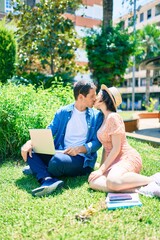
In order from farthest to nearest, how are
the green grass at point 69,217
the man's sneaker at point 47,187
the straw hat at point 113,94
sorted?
1. the straw hat at point 113,94
2. the man's sneaker at point 47,187
3. the green grass at point 69,217

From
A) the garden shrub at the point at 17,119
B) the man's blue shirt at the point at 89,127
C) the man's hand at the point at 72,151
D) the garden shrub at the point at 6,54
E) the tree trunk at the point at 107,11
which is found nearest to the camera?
the man's hand at the point at 72,151

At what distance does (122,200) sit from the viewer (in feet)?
10.4

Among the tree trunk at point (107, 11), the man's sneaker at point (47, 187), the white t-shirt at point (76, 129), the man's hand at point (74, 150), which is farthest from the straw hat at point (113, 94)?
the tree trunk at point (107, 11)

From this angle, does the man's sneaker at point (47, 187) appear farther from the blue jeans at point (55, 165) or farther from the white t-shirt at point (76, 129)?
the white t-shirt at point (76, 129)

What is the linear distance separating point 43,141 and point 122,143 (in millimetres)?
984

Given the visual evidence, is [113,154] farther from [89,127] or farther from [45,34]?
[45,34]

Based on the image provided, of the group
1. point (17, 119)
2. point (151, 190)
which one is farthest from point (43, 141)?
point (17, 119)

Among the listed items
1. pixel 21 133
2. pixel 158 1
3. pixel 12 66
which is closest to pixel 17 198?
pixel 21 133

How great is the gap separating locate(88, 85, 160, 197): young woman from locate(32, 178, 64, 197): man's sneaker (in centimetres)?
40

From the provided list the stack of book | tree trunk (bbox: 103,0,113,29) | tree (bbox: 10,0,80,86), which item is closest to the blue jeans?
the stack of book

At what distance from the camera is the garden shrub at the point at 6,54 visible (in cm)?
986

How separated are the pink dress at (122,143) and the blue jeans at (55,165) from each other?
465mm

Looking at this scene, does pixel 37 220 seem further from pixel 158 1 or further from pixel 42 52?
pixel 158 1

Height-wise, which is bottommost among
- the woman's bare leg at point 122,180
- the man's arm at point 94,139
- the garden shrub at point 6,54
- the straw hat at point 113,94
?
the woman's bare leg at point 122,180
